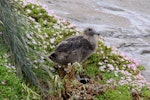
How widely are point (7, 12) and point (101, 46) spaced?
262cm

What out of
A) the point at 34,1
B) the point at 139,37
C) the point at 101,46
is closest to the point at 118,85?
the point at 101,46

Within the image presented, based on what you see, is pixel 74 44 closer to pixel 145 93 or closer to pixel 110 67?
pixel 110 67

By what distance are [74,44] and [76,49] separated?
88 mm

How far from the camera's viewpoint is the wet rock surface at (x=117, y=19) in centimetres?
1063

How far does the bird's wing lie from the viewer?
287 inches

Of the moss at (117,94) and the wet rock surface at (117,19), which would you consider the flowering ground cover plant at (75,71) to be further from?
the wet rock surface at (117,19)

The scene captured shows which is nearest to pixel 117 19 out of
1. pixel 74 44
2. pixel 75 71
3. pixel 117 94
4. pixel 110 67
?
pixel 110 67

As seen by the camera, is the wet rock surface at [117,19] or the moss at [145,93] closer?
the moss at [145,93]

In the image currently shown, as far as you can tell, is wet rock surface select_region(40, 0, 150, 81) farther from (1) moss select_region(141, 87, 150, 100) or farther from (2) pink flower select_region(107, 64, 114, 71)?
(1) moss select_region(141, 87, 150, 100)

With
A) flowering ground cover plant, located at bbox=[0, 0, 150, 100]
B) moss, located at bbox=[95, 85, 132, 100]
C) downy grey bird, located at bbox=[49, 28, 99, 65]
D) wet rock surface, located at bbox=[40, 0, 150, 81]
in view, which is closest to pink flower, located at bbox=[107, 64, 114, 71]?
flowering ground cover plant, located at bbox=[0, 0, 150, 100]

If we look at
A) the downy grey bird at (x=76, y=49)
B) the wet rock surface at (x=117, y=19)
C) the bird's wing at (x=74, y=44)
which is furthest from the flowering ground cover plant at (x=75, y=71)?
the wet rock surface at (x=117, y=19)

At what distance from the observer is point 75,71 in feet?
22.6

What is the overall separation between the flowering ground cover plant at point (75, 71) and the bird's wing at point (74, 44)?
29 centimetres

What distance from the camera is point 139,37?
37.3 ft
